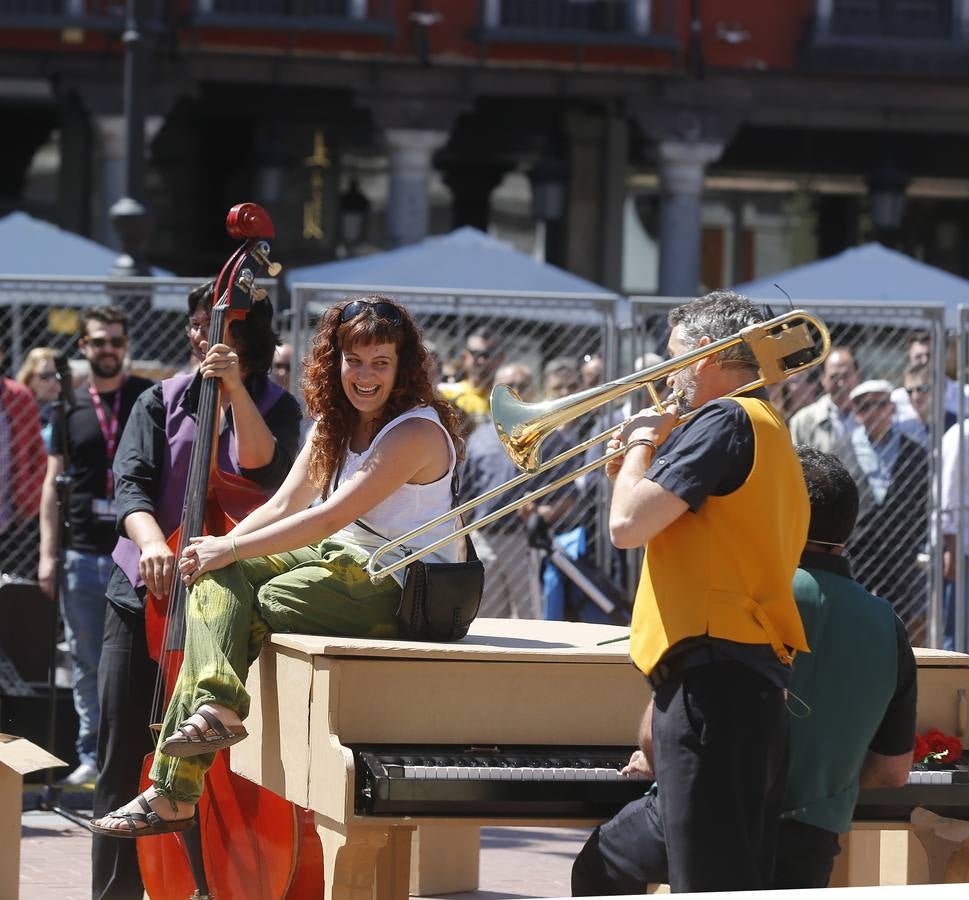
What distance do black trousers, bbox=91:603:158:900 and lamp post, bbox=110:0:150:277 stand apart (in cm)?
644

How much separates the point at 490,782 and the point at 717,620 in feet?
2.08

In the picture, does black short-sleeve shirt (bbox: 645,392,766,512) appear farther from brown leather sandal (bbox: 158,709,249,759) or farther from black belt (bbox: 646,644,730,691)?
brown leather sandal (bbox: 158,709,249,759)

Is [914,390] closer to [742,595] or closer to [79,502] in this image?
[79,502]

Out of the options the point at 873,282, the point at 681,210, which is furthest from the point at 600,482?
the point at 681,210

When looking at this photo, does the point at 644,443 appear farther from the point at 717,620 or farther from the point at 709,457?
the point at 717,620

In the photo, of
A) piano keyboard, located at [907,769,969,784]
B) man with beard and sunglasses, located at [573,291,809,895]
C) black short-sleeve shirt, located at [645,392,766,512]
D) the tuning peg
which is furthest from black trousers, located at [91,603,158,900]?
piano keyboard, located at [907,769,969,784]

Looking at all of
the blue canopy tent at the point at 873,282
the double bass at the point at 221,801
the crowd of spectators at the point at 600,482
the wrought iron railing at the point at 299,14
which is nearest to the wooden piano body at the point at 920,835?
the double bass at the point at 221,801

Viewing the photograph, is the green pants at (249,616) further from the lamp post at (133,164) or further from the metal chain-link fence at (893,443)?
the lamp post at (133,164)

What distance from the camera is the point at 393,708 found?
4316mm

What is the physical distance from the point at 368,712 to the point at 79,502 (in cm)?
399

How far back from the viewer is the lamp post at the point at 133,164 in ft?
38.9

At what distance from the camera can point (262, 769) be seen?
4641 millimetres

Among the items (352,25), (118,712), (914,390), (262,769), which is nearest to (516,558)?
(914,390)

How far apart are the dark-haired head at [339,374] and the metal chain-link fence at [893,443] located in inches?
160
